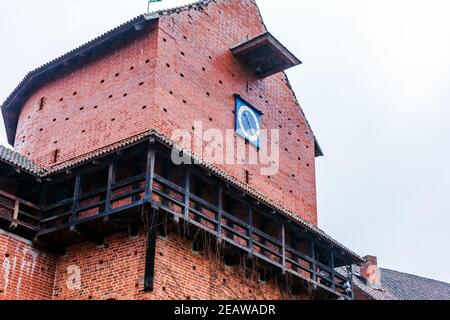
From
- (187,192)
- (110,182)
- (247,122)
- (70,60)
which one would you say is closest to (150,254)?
(187,192)

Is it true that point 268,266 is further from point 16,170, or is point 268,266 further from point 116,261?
point 16,170

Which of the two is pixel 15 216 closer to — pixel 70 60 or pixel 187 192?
pixel 187 192

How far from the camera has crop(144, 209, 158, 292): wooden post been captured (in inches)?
566

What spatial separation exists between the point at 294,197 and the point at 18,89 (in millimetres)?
9219

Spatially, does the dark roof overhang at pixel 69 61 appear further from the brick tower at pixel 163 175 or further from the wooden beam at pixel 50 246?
the wooden beam at pixel 50 246

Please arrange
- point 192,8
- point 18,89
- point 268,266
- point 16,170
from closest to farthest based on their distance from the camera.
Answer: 1. point 16,170
2. point 268,266
3. point 192,8
4. point 18,89

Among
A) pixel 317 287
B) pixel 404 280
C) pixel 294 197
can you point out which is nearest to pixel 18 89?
pixel 294 197

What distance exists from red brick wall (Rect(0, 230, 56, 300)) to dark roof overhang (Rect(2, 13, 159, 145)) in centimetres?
606

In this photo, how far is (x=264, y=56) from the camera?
2119 cm

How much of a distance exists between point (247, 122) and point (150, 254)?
7.20 metres

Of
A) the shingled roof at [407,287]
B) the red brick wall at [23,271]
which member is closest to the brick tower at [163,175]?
the red brick wall at [23,271]

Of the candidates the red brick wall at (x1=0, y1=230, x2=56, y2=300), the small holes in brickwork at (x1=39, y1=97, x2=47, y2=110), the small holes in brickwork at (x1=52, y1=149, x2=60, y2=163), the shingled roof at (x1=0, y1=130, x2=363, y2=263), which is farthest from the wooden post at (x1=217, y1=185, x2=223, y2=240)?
the small holes in brickwork at (x1=39, y1=97, x2=47, y2=110)

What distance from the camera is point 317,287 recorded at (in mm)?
18844

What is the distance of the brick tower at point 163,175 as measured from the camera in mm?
15328
